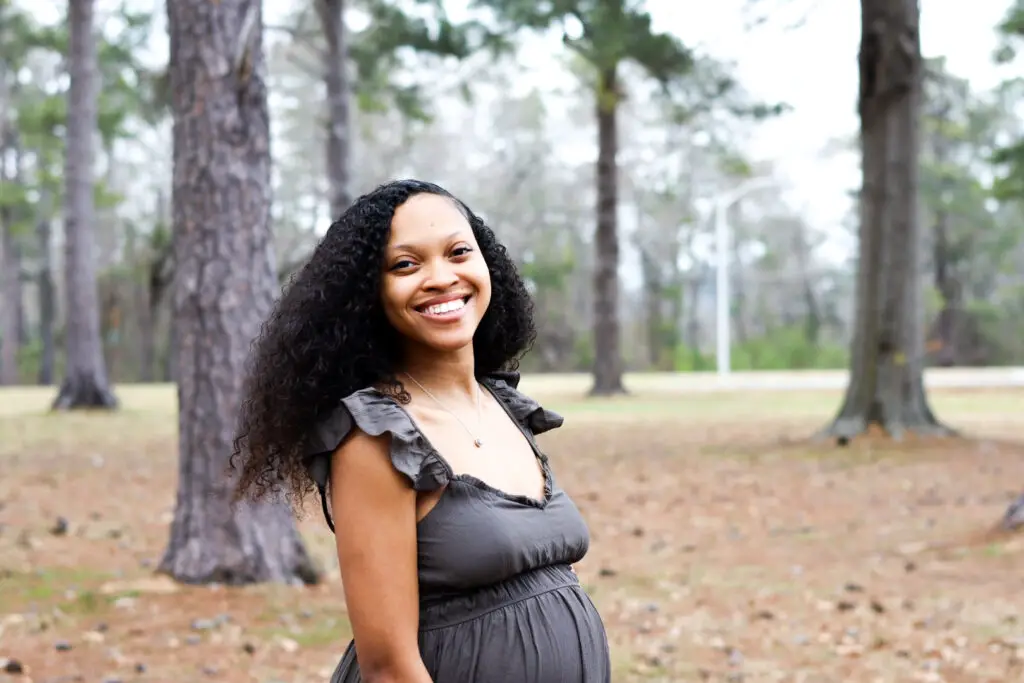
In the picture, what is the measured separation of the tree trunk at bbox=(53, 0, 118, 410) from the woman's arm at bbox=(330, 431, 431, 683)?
A: 20.2 m

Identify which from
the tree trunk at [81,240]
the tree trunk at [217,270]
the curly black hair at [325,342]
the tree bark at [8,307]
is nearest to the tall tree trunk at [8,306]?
the tree bark at [8,307]

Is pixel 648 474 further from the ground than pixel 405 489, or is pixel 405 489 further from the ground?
pixel 405 489

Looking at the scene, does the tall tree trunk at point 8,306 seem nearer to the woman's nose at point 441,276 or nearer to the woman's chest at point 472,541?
the woman's nose at point 441,276

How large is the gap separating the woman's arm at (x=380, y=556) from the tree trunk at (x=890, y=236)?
12.2 metres

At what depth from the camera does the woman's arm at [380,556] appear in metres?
1.93

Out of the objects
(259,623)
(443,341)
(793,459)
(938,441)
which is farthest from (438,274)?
(938,441)

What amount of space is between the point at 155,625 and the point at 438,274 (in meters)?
4.06

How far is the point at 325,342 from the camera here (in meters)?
2.12

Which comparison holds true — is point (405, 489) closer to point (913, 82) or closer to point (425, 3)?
point (913, 82)

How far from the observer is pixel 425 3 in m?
19.5

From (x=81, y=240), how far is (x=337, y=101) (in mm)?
5634

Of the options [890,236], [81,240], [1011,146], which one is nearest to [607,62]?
[890,236]

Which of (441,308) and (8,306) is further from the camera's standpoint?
(8,306)

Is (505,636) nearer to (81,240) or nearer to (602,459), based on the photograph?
(602,459)
